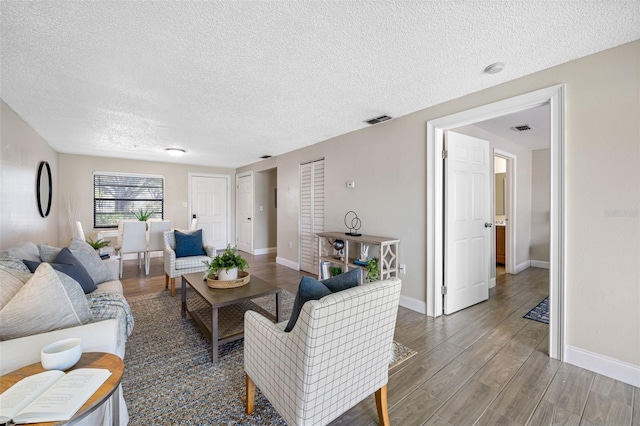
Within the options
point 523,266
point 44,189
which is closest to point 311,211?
point 523,266

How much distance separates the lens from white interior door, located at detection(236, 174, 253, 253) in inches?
267

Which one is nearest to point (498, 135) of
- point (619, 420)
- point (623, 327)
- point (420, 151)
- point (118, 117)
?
point (420, 151)

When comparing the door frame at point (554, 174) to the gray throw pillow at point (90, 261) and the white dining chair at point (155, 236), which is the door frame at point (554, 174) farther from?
the white dining chair at point (155, 236)

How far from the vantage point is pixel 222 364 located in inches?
79.7

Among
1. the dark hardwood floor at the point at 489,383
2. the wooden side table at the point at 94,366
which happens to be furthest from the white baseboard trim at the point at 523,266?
the wooden side table at the point at 94,366

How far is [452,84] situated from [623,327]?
218cm

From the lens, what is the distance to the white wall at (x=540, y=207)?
4.96m

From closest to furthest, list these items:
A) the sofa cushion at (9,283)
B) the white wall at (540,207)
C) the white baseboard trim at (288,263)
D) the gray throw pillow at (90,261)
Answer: the sofa cushion at (9,283) → the gray throw pillow at (90,261) → the white wall at (540,207) → the white baseboard trim at (288,263)

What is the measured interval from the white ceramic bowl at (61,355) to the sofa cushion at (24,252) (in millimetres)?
1542

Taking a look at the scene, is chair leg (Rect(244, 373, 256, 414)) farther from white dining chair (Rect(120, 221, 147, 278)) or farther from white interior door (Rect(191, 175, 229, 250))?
white interior door (Rect(191, 175, 229, 250))

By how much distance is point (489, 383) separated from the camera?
1.83 metres

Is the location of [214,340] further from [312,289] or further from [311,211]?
[311,211]

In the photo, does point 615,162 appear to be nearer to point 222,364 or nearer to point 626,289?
point 626,289

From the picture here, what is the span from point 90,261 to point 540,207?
679 cm
